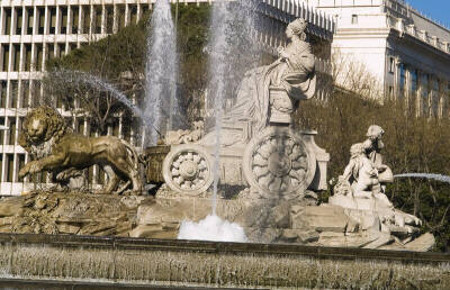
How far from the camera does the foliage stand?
190ft

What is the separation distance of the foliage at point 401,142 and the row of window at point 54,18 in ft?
68.6

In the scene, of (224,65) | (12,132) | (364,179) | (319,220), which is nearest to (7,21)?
(12,132)

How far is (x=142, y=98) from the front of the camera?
6575 cm

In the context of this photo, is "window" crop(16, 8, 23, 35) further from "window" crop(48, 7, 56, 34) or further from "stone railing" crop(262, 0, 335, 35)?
"stone railing" crop(262, 0, 335, 35)

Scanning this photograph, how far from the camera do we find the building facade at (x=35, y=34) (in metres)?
86.7

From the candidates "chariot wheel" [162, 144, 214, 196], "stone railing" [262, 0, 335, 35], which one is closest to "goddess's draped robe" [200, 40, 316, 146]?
"chariot wheel" [162, 144, 214, 196]

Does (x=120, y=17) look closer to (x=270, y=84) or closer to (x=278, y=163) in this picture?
(x=270, y=84)

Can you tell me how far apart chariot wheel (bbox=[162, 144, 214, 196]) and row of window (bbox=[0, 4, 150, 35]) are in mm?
53402

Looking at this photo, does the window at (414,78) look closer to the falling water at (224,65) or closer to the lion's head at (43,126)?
the falling water at (224,65)

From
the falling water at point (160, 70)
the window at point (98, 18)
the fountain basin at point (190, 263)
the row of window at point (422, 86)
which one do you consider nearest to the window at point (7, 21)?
the window at point (98, 18)

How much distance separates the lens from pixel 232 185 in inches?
1220

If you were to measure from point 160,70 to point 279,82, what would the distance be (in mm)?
31566

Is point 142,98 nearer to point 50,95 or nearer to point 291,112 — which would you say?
point 50,95

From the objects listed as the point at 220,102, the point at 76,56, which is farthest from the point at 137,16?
the point at 220,102
